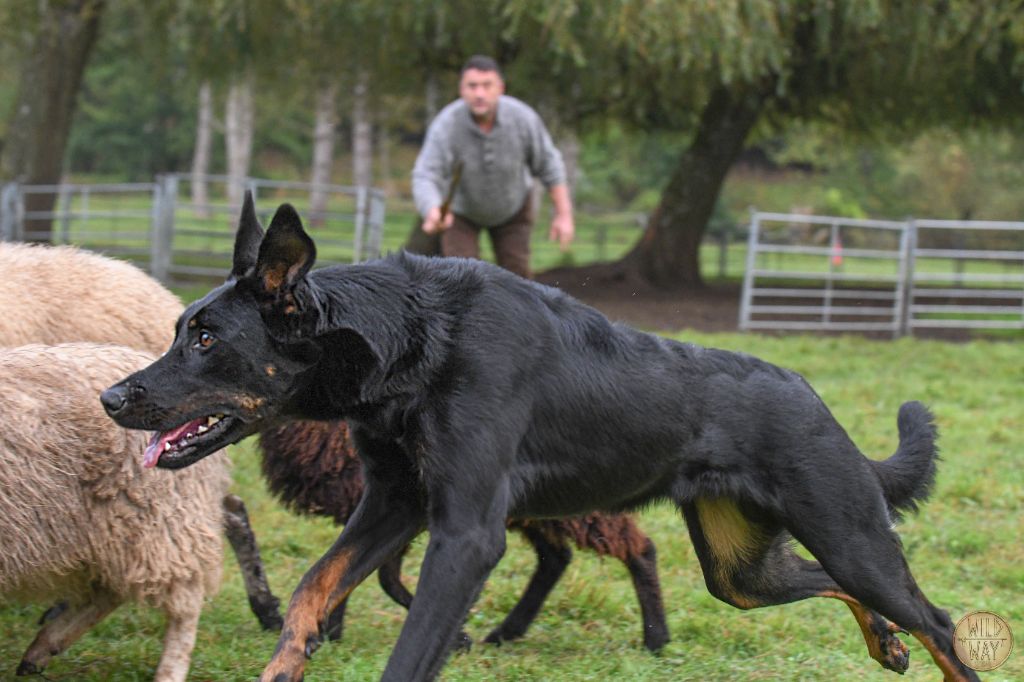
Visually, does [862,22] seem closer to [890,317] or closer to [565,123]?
[890,317]

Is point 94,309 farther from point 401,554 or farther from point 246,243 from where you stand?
point 246,243

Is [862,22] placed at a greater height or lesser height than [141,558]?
greater

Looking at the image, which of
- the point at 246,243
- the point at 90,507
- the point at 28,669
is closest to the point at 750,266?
the point at 28,669

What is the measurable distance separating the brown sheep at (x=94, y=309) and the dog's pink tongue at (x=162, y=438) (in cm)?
188

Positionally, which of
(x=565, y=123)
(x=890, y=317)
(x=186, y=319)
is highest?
(x=565, y=123)

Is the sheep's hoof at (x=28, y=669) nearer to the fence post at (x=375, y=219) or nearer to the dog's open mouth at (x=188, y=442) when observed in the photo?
the dog's open mouth at (x=188, y=442)

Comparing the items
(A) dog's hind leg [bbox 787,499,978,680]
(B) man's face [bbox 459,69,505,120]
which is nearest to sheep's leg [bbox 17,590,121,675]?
(A) dog's hind leg [bbox 787,499,978,680]

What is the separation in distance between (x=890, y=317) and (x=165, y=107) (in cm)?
4117

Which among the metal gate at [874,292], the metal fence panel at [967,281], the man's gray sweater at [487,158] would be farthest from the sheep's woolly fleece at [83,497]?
the metal fence panel at [967,281]

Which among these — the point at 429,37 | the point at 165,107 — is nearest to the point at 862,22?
the point at 429,37

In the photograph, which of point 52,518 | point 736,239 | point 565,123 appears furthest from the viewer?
point 736,239

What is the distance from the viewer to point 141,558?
4.64 m

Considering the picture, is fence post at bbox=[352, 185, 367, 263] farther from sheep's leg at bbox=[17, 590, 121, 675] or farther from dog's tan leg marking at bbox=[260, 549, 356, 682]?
dog's tan leg marking at bbox=[260, 549, 356, 682]

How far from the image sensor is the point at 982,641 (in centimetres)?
482
